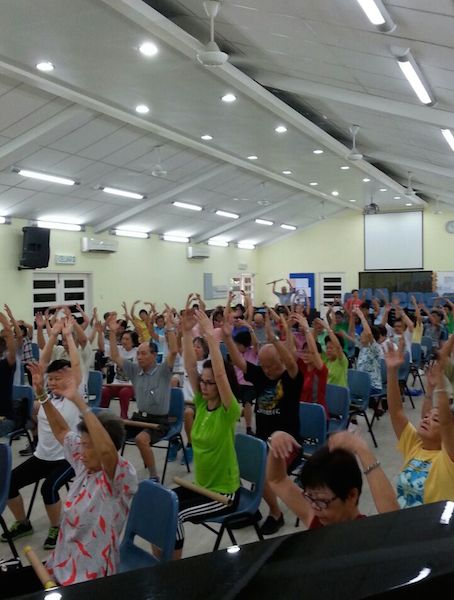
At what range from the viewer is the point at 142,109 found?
26.4 feet

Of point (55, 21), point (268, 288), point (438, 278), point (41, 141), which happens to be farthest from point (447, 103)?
point (268, 288)

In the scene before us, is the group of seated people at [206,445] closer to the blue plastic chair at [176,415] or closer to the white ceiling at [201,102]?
the blue plastic chair at [176,415]

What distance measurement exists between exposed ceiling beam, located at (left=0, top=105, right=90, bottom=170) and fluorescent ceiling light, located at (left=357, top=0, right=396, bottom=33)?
5518 mm

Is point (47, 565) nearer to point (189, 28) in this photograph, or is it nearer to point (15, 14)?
point (15, 14)

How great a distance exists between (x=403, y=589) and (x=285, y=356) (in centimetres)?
336

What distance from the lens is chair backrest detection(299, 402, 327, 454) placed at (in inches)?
178

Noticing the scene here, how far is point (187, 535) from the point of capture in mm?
4051

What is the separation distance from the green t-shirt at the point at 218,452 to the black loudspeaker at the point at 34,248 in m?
A: 9.45

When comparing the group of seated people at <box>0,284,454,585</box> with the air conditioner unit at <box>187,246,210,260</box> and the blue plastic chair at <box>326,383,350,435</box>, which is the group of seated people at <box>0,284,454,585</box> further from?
the air conditioner unit at <box>187,246,210,260</box>

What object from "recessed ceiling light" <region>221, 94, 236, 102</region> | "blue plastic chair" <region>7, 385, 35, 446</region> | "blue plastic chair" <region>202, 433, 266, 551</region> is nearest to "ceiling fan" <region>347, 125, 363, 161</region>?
"recessed ceiling light" <region>221, 94, 236, 102</region>

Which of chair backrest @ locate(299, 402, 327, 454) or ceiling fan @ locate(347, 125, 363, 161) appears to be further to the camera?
ceiling fan @ locate(347, 125, 363, 161)

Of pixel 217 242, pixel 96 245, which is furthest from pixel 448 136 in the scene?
pixel 217 242

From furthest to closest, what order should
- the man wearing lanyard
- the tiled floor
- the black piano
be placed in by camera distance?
the man wearing lanyard → the tiled floor → the black piano

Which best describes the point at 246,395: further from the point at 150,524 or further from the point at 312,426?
the point at 150,524
